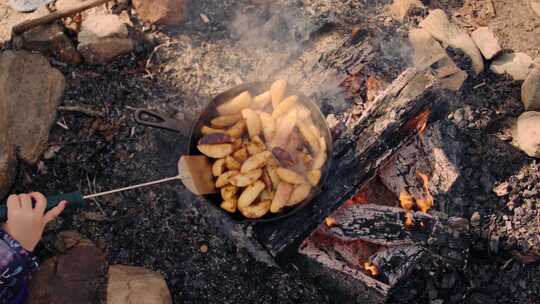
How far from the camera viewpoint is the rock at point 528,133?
4.84 m

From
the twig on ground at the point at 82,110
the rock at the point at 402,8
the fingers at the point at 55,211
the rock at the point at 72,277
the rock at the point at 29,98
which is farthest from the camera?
the rock at the point at 402,8

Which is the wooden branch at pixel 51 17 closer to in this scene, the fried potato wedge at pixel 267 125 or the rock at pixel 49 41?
the rock at pixel 49 41

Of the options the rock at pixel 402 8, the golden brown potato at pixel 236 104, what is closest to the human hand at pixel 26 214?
the golden brown potato at pixel 236 104

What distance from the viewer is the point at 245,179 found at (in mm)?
3734

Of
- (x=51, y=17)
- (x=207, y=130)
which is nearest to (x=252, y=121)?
(x=207, y=130)

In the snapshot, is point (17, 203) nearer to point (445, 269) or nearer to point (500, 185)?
point (445, 269)

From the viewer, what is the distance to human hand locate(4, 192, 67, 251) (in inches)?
139

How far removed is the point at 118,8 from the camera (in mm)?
5312

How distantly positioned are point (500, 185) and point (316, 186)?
219 centimetres

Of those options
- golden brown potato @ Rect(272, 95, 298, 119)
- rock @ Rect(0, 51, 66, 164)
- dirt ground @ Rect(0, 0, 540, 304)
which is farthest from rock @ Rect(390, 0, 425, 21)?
rock @ Rect(0, 51, 66, 164)

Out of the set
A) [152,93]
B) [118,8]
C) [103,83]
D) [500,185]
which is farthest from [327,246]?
[118,8]

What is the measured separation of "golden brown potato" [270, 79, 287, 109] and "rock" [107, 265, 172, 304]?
179 cm

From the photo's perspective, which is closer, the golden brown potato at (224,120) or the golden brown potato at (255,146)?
the golden brown potato at (255,146)

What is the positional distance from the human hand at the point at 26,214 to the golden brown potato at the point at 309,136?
1860 mm
